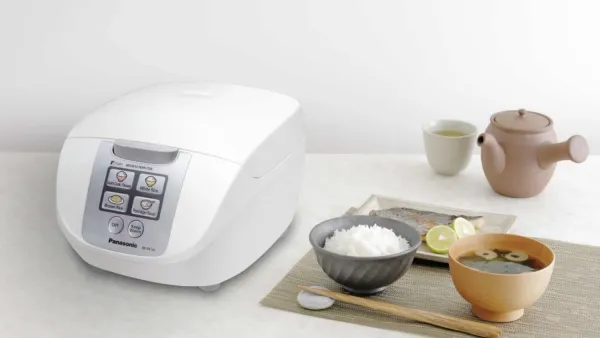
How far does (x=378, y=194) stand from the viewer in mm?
1467

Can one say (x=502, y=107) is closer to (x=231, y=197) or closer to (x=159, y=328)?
(x=231, y=197)

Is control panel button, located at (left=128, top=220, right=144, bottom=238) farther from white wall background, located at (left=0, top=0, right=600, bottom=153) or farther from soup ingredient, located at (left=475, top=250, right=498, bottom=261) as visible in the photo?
white wall background, located at (left=0, top=0, right=600, bottom=153)

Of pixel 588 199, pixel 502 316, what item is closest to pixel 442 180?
pixel 588 199

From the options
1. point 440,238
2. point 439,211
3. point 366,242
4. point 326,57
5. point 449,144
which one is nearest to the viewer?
point 366,242

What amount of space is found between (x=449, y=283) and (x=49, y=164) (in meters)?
0.81

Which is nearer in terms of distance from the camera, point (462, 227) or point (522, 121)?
point (462, 227)

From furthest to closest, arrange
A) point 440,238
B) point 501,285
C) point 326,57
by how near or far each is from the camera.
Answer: point 326,57 < point 440,238 < point 501,285

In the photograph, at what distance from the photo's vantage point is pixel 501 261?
1.04 meters

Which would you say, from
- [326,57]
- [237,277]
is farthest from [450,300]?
[326,57]

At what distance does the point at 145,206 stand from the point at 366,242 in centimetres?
28

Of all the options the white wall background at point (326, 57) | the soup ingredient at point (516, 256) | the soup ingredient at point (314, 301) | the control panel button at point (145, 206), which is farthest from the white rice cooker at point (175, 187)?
the white wall background at point (326, 57)

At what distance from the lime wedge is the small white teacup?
262mm

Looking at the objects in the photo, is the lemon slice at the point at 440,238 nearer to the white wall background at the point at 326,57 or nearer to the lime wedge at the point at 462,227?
the lime wedge at the point at 462,227

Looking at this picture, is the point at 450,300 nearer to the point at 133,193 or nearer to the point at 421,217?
the point at 421,217
